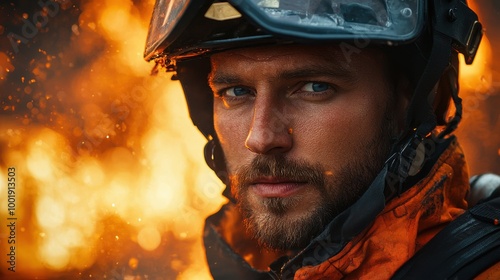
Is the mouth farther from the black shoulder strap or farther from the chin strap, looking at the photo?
the black shoulder strap

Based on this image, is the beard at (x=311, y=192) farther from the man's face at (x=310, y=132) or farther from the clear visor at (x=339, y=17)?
the clear visor at (x=339, y=17)

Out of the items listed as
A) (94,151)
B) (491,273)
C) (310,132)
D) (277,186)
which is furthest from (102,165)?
(491,273)

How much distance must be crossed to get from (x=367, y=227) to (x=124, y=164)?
2.82m

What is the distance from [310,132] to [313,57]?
26cm

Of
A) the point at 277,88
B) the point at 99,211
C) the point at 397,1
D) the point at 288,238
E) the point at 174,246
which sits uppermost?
the point at 397,1

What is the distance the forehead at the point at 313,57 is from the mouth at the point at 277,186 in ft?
1.30

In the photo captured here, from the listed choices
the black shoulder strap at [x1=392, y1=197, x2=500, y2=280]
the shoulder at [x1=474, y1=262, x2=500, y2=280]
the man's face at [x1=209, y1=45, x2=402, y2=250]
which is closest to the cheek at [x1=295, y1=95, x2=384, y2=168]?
the man's face at [x1=209, y1=45, x2=402, y2=250]

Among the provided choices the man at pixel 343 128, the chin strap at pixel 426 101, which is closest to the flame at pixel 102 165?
the man at pixel 343 128

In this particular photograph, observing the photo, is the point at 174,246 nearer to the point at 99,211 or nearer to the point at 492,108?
the point at 99,211

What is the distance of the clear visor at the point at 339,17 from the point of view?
170cm

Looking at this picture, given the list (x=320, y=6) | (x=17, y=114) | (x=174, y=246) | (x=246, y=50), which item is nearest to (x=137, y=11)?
(x=17, y=114)

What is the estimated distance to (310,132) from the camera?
6.40 ft

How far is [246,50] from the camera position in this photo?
6.71 ft

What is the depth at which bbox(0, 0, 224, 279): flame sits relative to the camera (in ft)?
13.3
